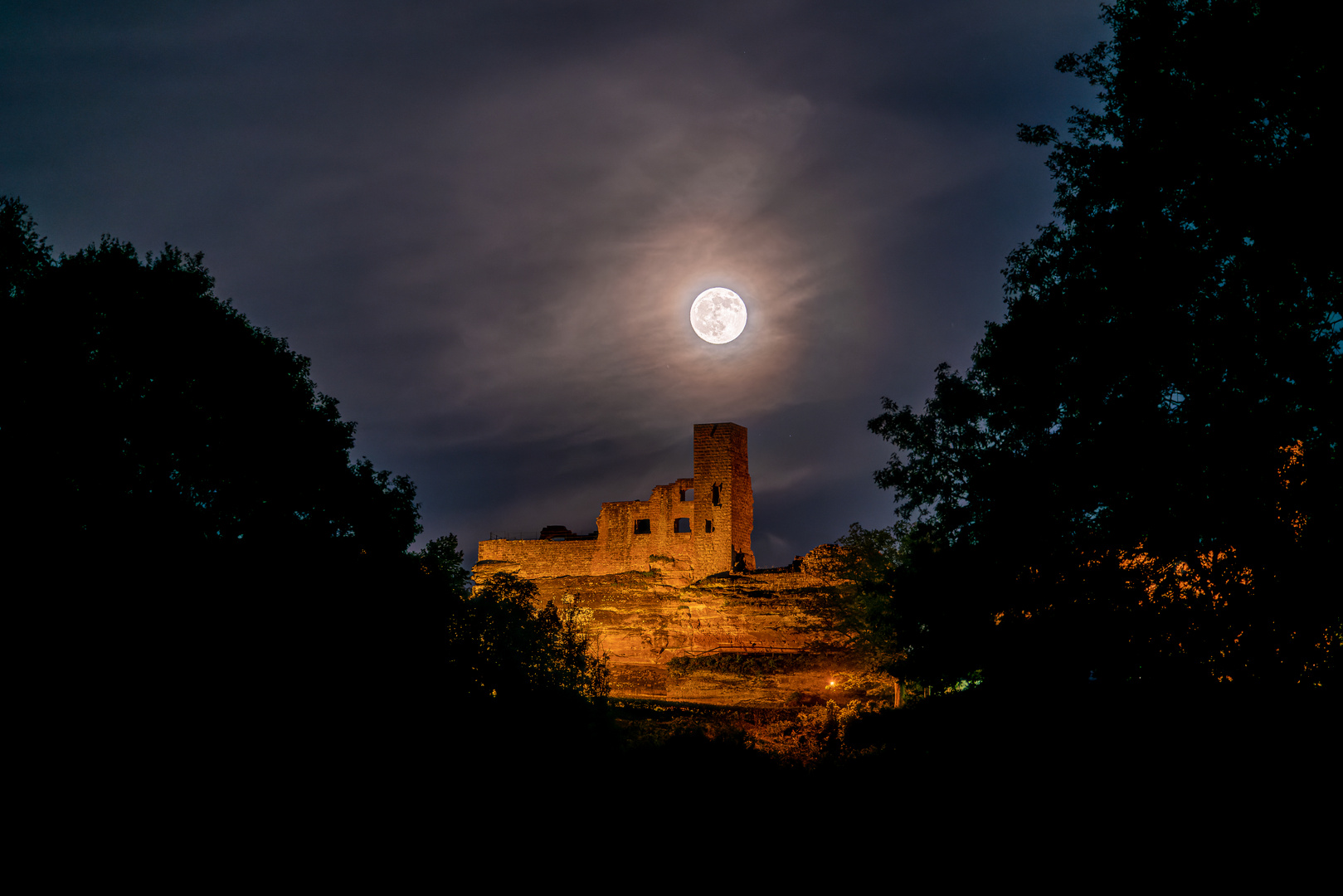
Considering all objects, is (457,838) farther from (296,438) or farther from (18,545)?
(296,438)

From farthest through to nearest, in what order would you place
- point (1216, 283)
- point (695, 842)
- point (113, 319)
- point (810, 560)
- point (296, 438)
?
1. point (810, 560)
2. point (296, 438)
3. point (113, 319)
4. point (695, 842)
5. point (1216, 283)

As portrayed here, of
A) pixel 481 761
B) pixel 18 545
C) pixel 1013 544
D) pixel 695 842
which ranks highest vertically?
pixel 1013 544

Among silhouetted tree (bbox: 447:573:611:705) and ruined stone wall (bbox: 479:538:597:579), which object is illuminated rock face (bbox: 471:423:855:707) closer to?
ruined stone wall (bbox: 479:538:597:579)

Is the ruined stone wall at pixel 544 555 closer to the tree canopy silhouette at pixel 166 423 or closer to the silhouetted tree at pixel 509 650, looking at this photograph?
the tree canopy silhouette at pixel 166 423

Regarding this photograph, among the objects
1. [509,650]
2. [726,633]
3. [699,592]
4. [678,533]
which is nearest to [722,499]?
[678,533]

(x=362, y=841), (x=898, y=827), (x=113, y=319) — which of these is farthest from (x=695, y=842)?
(x=113, y=319)

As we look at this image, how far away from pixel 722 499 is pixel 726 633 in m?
14.8

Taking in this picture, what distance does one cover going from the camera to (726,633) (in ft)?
127

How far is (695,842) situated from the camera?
12477mm

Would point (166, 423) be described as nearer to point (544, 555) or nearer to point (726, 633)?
point (726, 633)

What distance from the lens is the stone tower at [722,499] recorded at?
51.4 m

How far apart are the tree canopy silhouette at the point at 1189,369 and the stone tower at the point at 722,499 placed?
3830 cm

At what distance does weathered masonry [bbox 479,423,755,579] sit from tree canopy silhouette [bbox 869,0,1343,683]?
3837 centimetres

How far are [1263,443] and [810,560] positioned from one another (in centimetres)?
3255
